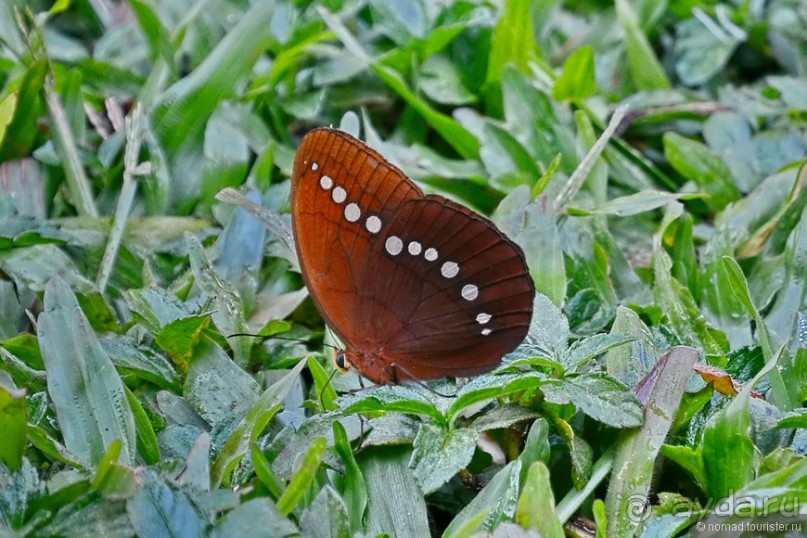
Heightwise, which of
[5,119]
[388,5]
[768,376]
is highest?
[388,5]

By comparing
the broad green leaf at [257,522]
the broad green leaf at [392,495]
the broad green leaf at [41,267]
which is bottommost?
the broad green leaf at [392,495]

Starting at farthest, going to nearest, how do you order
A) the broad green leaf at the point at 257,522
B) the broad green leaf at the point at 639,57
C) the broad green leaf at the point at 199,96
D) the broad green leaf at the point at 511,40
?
the broad green leaf at the point at 639,57 → the broad green leaf at the point at 511,40 → the broad green leaf at the point at 199,96 → the broad green leaf at the point at 257,522

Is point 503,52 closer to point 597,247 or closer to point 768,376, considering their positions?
point 597,247

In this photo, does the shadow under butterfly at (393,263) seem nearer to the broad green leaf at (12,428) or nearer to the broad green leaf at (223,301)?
the broad green leaf at (223,301)

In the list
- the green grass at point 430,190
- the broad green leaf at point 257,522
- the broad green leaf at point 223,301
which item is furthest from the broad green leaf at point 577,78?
the broad green leaf at point 257,522

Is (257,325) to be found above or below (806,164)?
below

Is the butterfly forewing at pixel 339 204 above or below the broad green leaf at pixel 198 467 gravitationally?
above

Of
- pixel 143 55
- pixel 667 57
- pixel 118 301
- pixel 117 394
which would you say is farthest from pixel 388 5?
pixel 117 394
